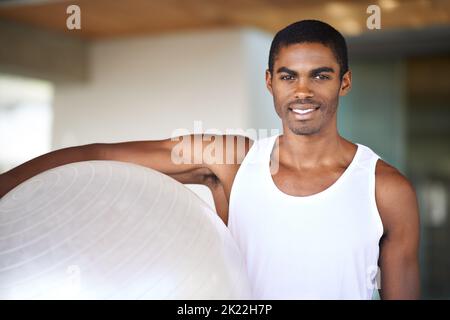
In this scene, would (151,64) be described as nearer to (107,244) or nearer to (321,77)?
(321,77)

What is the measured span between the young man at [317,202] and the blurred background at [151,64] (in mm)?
57

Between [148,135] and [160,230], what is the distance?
13.7 inches

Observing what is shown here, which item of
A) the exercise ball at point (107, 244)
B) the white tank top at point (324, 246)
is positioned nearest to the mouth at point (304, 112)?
the white tank top at point (324, 246)

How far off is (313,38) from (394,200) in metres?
0.25

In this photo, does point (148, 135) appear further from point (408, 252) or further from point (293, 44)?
point (408, 252)

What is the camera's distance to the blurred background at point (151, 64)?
102 centimetres

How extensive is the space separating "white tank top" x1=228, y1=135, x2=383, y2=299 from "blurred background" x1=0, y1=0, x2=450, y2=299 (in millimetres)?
123

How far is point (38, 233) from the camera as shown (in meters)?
0.68

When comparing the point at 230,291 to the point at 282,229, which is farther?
the point at 282,229

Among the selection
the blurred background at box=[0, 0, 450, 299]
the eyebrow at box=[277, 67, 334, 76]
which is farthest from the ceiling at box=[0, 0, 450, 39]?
the eyebrow at box=[277, 67, 334, 76]

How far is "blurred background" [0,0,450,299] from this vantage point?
102 cm

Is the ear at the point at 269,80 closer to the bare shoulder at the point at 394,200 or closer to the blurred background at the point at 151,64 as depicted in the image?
the blurred background at the point at 151,64
